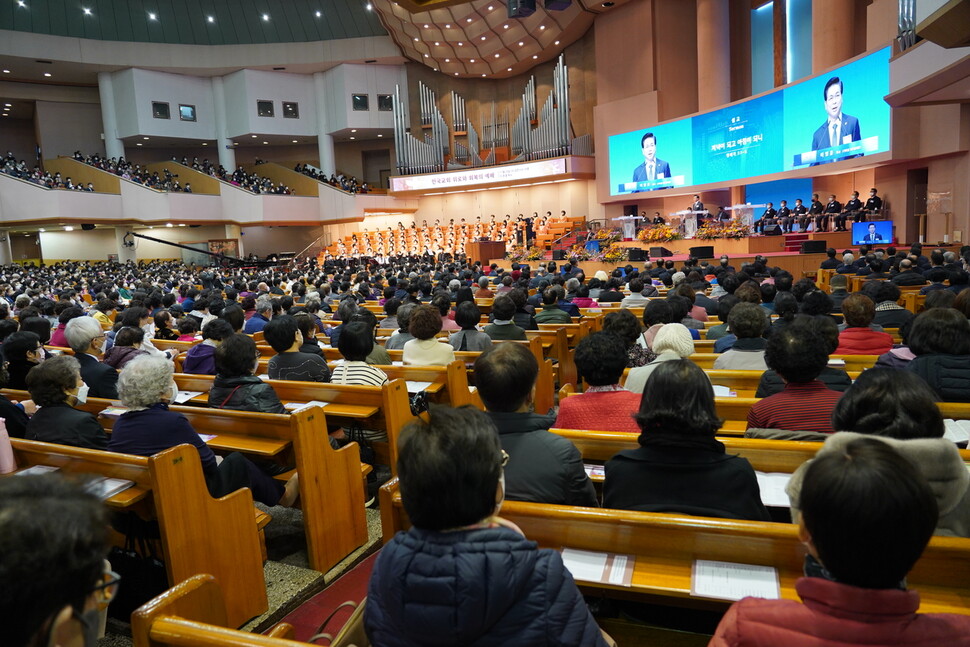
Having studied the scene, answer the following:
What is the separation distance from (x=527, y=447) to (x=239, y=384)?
6.45ft

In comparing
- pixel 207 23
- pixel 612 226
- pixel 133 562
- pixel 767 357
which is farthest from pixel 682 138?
pixel 207 23

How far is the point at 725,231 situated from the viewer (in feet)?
42.2

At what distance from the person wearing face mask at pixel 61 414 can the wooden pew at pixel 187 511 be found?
137 mm

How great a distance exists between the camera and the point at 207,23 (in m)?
24.7

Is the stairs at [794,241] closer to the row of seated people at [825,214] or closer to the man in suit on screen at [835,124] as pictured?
the row of seated people at [825,214]

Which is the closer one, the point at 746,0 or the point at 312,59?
the point at 746,0

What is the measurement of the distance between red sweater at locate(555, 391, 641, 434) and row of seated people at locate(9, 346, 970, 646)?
4.01 ft

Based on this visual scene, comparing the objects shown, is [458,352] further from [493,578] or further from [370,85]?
[370,85]

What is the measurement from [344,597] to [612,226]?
58.5 ft

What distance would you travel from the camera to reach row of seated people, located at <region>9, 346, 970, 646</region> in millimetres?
914

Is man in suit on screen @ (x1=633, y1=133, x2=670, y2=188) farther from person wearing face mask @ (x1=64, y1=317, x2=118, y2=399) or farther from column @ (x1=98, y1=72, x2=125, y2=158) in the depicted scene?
column @ (x1=98, y1=72, x2=125, y2=158)

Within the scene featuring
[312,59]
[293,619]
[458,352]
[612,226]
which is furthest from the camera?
[312,59]

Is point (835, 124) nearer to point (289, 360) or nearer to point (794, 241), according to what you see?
point (794, 241)

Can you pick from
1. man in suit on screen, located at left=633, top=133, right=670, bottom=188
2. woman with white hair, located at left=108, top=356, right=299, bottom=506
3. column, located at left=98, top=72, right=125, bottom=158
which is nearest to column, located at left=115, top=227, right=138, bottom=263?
column, located at left=98, top=72, right=125, bottom=158
